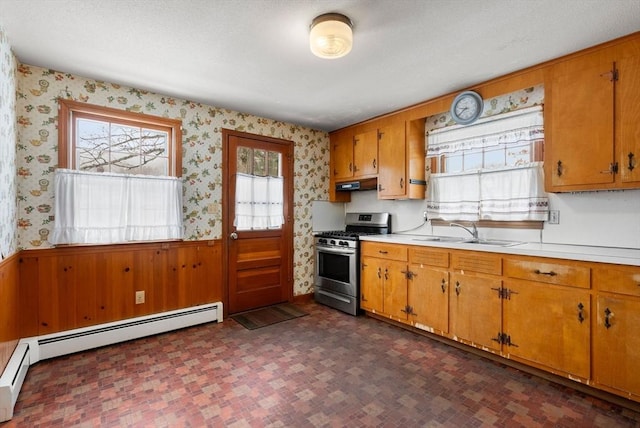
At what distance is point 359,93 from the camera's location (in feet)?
10.2

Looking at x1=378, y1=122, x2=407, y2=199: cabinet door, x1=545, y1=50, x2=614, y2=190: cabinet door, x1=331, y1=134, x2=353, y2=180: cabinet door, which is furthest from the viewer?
x1=331, y1=134, x2=353, y2=180: cabinet door

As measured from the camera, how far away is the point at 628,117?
2078 millimetres

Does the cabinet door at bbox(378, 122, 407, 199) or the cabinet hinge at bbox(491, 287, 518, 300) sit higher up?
the cabinet door at bbox(378, 122, 407, 199)

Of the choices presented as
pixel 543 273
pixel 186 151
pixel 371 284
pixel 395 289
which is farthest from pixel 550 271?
pixel 186 151

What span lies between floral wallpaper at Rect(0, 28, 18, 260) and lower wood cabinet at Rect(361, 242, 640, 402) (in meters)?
3.16

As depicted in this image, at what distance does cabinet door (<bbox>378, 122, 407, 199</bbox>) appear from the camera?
11.6 feet

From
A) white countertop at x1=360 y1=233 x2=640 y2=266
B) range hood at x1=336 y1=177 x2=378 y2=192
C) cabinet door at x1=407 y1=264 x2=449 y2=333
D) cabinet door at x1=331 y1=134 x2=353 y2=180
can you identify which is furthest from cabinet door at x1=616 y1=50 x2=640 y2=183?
cabinet door at x1=331 y1=134 x2=353 y2=180

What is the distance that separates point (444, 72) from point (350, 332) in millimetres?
2590

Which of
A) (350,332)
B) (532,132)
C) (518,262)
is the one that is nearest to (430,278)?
(518,262)

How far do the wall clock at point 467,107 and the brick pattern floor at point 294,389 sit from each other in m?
2.16

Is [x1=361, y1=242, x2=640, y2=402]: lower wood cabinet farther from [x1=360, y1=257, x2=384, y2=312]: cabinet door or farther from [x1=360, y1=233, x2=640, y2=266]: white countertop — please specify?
[x1=360, y1=257, x2=384, y2=312]: cabinet door

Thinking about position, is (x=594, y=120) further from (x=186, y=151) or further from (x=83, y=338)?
(x=83, y=338)

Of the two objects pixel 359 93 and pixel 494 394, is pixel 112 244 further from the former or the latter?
pixel 494 394

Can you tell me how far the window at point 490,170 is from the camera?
275 cm
